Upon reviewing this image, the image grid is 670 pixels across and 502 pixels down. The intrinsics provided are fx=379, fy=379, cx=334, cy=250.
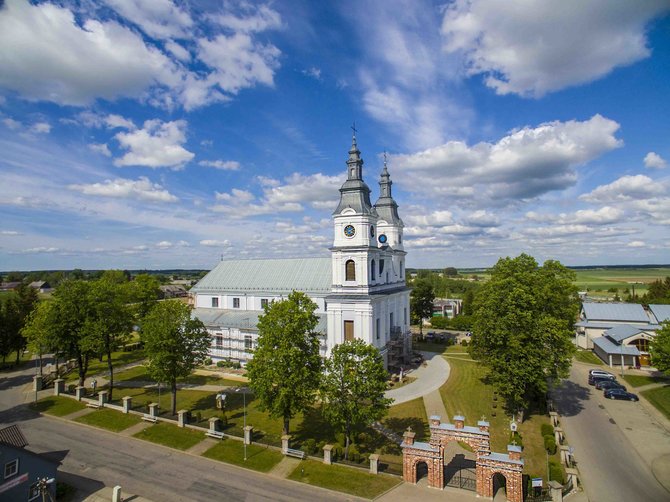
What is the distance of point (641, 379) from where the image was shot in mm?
44875

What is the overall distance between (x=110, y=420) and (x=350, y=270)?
26.5 meters

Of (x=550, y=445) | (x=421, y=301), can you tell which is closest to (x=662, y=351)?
(x=550, y=445)

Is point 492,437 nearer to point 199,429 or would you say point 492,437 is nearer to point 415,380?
point 415,380

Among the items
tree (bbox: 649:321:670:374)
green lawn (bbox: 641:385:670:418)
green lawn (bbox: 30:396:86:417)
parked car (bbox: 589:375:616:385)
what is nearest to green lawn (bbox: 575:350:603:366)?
parked car (bbox: 589:375:616:385)

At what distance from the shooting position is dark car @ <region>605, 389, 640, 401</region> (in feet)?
124

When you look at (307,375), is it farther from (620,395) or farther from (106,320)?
(620,395)

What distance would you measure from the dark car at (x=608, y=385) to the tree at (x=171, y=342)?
41.5m

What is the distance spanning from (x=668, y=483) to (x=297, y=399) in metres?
23.6

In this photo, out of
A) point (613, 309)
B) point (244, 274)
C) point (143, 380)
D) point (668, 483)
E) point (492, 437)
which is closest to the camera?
point (668, 483)

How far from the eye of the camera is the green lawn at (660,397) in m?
35.2

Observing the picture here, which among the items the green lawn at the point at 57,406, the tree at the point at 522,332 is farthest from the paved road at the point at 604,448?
the green lawn at the point at 57,406

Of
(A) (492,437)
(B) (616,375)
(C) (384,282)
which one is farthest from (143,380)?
(B) (616,375)

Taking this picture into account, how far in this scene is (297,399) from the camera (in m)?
26.9

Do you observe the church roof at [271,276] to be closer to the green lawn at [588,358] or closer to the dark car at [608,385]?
the dark car at [608,385]
